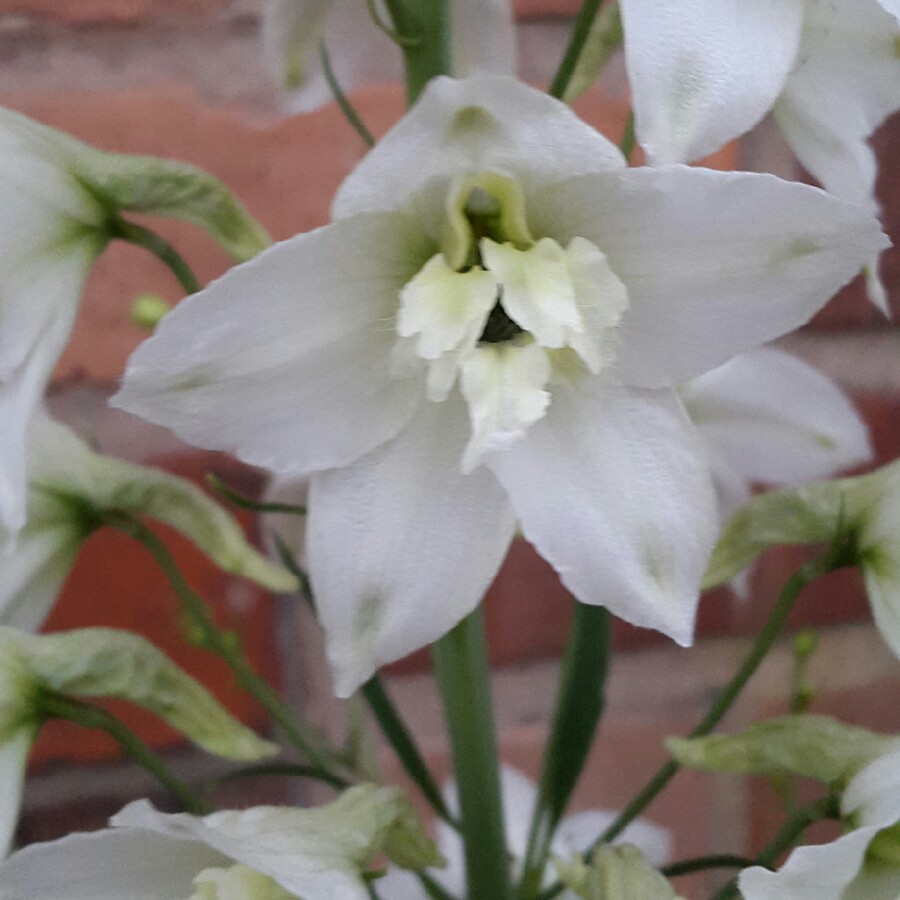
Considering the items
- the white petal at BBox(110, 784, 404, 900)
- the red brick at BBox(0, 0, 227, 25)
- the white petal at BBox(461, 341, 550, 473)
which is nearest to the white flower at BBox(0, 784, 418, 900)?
the white petal at BBox(110, 784, 404, 900)

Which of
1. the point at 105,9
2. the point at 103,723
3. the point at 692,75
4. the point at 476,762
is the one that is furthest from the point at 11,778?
the point at 105,9

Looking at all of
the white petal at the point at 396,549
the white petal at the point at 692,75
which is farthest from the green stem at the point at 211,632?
the white petal at the point at 692,75

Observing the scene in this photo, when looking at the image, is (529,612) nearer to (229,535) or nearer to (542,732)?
(542,732)

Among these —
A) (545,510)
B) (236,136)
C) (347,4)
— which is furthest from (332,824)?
(236,136)

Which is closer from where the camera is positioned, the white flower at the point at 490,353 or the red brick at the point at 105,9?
the white flower at the point at 490,353

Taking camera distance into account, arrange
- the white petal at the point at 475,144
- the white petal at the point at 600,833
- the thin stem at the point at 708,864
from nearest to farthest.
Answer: the white petal at the point at 475,144 → the thin stem at the point at 708,864 → the white petal at the point at 600,833

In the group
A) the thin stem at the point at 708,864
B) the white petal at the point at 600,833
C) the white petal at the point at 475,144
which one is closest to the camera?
the white petal at the point at 475,144

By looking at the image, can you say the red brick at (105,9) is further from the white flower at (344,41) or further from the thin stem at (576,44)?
the thin stem at (576,44)

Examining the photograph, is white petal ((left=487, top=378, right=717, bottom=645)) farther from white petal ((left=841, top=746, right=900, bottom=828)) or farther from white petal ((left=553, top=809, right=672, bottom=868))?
white petal ((left=553, top=809, right=672, bottom=868))
